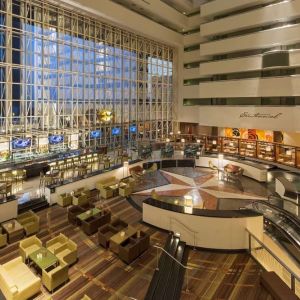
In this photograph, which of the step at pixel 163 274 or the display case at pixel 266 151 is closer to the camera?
the step at pixel 163 274

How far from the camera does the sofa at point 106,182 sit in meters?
11.4

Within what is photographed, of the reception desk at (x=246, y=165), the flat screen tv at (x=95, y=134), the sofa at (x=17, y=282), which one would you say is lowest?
the sofa at (x=17, y=282)

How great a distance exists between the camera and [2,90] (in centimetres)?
1344

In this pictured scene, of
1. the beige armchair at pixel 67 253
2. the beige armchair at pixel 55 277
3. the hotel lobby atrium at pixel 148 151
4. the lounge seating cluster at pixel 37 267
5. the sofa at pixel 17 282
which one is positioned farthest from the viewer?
the beige armchair at pixel 67 253

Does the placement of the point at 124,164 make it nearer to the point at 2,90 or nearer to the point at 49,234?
the point at 49,234

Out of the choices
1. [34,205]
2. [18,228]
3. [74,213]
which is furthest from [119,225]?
[34,205]

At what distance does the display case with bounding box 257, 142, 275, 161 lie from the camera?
Answer: 15070 millimetres

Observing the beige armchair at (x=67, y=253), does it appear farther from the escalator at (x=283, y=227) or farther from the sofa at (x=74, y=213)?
the escalator at (x=283, y=227)

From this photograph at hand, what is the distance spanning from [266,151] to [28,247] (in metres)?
13.5

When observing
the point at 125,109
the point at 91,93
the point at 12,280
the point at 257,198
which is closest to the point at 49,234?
the point at 12,280

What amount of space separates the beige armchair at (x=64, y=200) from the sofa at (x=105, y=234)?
288cm

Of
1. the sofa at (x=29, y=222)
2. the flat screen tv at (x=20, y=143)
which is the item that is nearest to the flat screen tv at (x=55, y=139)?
the flat screen tv at (x=20, y=143)

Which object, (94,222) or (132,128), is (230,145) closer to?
(132,128)

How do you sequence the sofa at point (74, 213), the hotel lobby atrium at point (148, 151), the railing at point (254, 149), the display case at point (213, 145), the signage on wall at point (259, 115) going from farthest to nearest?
the display case at point (213, 145)
the signage on wall at point (259, 115)
the railing at point (254, 149)
the sofa at point (74, 213)
the hotel lobby atrium at point (148, 151)
